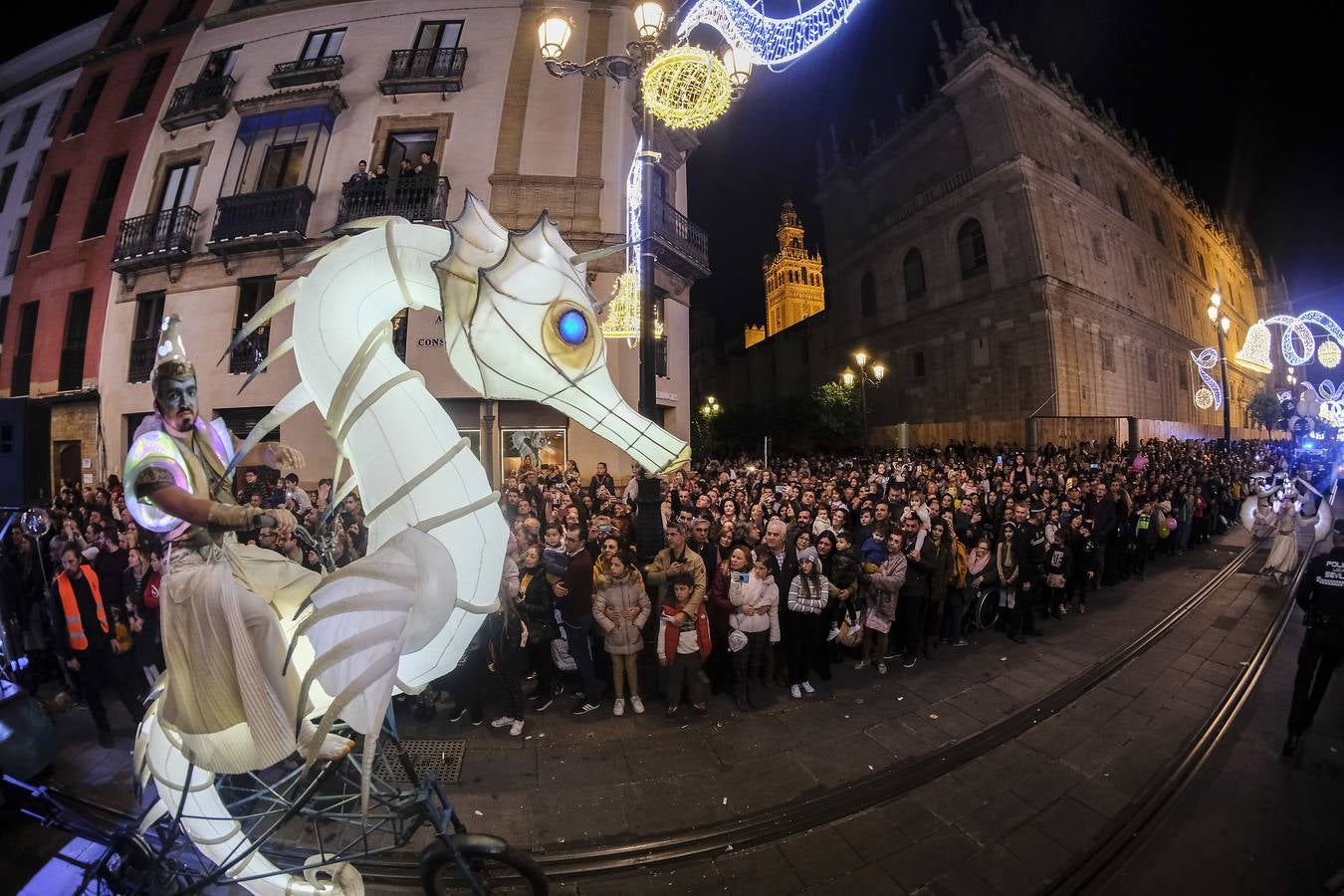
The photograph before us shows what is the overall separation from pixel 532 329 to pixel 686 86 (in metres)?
4.94

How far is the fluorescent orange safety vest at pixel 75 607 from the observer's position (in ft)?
15.2

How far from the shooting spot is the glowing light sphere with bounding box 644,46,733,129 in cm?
502

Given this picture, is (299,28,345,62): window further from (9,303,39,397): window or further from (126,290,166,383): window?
(9,303,39,397): window

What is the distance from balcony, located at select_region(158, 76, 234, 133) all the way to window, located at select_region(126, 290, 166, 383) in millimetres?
4810

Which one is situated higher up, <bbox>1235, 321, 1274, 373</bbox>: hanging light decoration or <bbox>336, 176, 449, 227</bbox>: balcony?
<bbox>336, 176, 449, 227</bbox>: balcony

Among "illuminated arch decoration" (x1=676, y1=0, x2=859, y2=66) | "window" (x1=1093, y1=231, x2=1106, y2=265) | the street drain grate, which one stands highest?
"window" (x1=1093, y1=231, x2=1106, y2=265)

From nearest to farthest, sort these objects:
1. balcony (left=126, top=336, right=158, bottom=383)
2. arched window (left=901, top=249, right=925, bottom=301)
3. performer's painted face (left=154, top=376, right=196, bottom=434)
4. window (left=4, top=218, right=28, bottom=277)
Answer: performer's painted face (left=154, top=376, right=196, bottom=434)
balcony (left=126, top=336, right=158, bottom=383)
window (left=4, top=218, right=28, bottom=277)
arched window (left=901, top=249, right=925, bottom=301)

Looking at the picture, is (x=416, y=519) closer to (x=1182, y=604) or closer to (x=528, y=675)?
(x=528, y=675)

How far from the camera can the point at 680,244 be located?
1494 cm

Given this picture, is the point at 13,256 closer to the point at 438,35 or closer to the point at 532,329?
the point at 438,35

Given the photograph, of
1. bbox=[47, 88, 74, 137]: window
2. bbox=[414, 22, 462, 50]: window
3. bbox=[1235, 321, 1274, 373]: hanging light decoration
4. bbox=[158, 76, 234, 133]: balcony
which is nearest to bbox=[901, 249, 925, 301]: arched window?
bbox=[1235, 321, 1274, 373]: hanging light decoration

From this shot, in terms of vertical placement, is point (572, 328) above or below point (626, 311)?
below

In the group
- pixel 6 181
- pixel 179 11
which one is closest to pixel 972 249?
pixel 179 11

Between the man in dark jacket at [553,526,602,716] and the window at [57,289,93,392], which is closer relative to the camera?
the man in dark jacket at [553,526,602,716]
